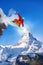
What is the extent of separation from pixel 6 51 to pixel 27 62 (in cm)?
5005

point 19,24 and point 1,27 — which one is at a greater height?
point 19,24

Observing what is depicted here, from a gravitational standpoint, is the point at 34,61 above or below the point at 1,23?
above

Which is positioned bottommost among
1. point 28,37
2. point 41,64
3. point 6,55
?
point 41,64

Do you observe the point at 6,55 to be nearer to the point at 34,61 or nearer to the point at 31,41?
the point at 31,41

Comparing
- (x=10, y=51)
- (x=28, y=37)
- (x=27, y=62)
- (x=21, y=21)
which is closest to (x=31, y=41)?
(x=28, y=37)

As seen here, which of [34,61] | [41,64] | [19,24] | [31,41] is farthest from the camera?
[31,41]

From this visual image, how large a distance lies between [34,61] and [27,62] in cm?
194

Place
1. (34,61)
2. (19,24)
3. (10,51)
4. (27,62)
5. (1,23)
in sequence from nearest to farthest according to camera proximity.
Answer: (1,23) → (19,24) → (34,61) → (27,62) → (10,51)

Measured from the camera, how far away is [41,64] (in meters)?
18.8

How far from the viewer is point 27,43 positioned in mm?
70188

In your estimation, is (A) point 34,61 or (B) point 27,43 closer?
(A) point 34,61

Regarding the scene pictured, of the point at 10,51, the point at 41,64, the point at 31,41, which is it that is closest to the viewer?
the point at 41,64

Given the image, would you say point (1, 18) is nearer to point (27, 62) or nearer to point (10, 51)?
point (27, 62)

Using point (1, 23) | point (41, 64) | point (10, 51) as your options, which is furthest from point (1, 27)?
point (10, 51)
